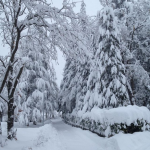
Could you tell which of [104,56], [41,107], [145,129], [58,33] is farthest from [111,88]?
[41,107]

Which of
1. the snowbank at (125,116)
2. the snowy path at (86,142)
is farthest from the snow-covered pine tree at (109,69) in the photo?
the snowbank at (125,116)

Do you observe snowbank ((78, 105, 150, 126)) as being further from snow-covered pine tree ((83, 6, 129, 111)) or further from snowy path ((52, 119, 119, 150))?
snow-covered pine tree ((83, 6, 129, 111))

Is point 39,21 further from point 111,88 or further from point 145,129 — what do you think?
point 111,88

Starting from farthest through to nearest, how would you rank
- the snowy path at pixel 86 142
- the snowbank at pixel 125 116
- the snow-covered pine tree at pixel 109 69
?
the snow-covered pine tree at pixel 109 69 < the snowbank at pixel 125 116 < the snowy path at pixel 86 142

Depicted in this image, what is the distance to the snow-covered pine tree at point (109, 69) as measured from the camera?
11148 millimetres

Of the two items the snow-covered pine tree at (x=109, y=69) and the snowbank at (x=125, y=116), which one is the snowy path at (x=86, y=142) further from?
the snow-covered pine tree at (x=109, y=69)

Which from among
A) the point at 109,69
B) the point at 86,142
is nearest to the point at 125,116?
the point at 86,142

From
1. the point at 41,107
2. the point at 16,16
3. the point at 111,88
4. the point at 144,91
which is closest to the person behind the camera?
the point at 16,16

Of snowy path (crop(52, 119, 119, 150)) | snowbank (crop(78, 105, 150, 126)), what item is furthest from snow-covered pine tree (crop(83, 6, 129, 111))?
snowbank (crop(78, 105, 150, 126))

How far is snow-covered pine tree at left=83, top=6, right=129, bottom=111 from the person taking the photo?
11148 mm

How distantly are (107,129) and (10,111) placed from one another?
15.9 ft

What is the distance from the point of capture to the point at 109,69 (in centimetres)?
1205

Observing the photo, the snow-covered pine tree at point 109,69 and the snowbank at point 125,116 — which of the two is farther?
the snow-covered pine tree at point 109,69

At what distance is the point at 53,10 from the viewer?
4.61 m
